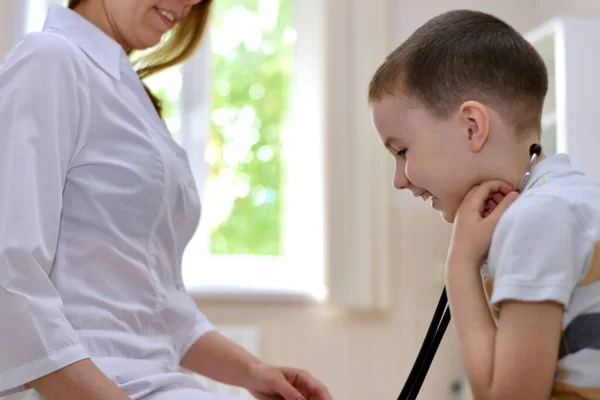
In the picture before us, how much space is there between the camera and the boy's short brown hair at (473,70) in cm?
107

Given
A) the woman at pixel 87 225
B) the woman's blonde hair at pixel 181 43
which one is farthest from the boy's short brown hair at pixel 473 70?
the woman's blonde hair at pixel 181 43

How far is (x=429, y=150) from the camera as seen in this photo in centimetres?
109

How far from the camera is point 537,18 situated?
339 centimetres

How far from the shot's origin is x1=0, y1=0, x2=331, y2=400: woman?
3.31 feet

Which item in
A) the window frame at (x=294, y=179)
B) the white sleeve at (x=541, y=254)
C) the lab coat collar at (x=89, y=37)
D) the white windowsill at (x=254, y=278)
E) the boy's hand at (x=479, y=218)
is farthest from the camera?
the window frame at (x=294, y=179)

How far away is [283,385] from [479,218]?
1.94ft

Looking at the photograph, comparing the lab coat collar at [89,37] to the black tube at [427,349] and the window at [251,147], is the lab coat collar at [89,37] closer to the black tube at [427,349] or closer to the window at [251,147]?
the black tube at [427,349]

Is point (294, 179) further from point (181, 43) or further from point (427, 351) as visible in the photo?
point (427, 351)

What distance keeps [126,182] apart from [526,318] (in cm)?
61

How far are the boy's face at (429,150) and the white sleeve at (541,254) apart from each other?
16cm

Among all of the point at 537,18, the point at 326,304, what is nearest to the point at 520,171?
the point at 326,304

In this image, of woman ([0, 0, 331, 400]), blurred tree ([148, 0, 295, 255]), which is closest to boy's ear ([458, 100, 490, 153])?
woman ([0, 0, 331, 400])

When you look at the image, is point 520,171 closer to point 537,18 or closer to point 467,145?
point 467,145

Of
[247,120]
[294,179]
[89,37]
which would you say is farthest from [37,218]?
[247,120]
